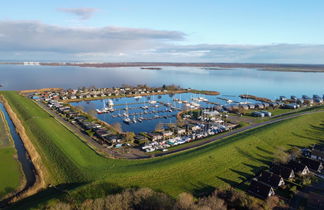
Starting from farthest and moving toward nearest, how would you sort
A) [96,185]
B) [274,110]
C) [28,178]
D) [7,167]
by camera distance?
[274,110], [7,167], [28,178], [96,185]

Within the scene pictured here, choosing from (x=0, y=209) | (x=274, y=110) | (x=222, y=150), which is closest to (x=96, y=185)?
(x=0, y=209)

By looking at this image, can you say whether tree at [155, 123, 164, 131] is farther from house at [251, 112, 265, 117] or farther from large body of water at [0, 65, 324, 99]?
large body of water at [0, 65, 324, 99]

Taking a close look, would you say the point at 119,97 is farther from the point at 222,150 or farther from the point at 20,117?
the point at 222,150

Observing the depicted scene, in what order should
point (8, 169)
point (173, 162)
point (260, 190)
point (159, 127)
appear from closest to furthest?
1. point (260, 190)
2. point (8, 169)
3. point (173, 162)
4. point (159, 127)

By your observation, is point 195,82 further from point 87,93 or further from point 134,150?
point 134,150

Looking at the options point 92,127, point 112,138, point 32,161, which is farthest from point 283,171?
point 92,127

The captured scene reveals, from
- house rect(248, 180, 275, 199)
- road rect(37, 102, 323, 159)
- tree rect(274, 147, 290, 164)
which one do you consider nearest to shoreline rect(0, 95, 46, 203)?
road rect(37, 102, 323, 159)

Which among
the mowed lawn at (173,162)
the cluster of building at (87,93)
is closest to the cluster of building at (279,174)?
the mowed lawn at (173,162)
